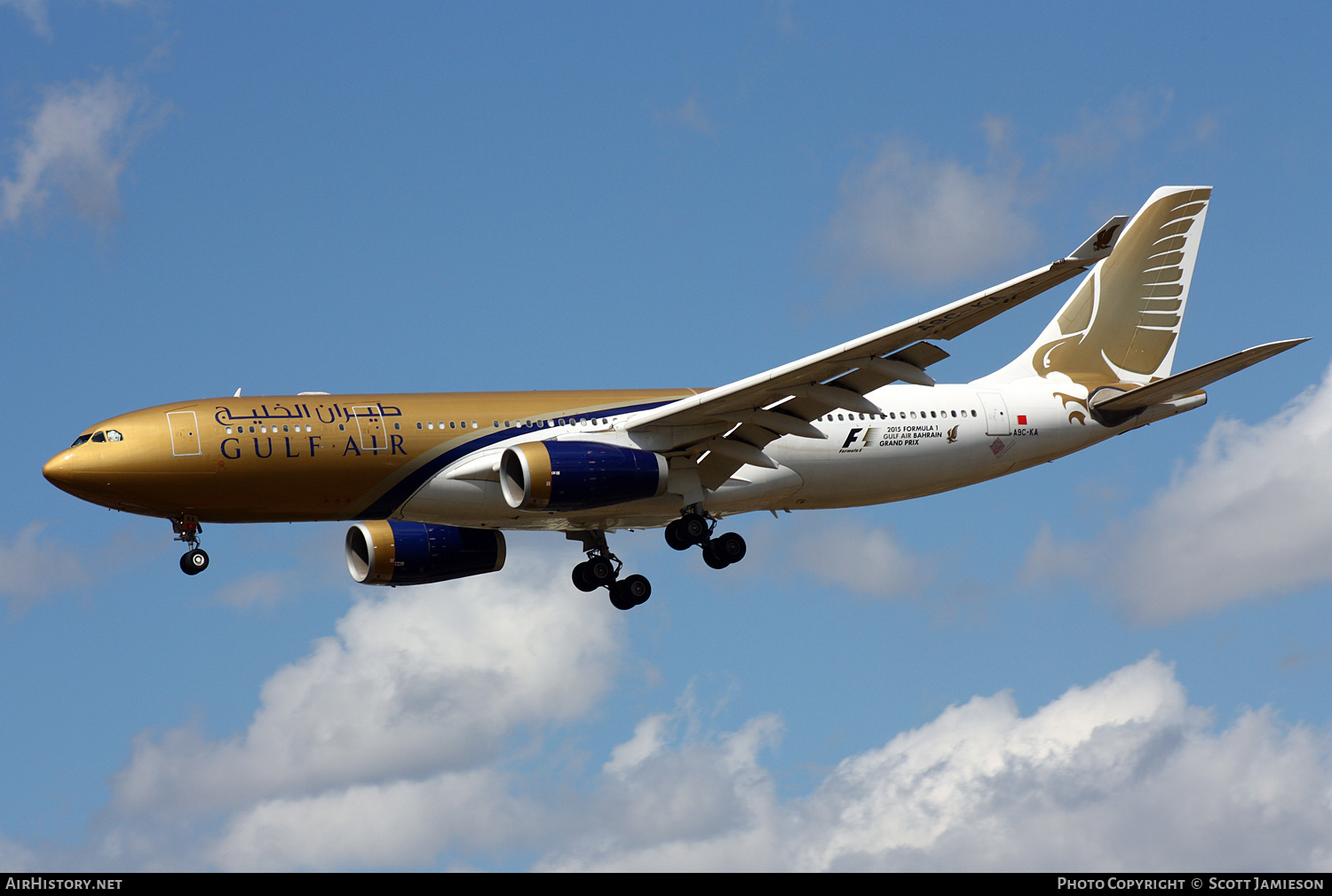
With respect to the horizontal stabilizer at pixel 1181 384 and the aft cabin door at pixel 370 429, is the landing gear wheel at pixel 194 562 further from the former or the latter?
the horizontal stabilizer at pixel 1181 384

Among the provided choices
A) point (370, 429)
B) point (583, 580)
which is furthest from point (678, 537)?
point (370, 429)

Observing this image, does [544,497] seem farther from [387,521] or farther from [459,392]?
[387,521]

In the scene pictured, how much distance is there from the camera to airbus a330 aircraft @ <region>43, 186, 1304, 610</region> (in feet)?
113

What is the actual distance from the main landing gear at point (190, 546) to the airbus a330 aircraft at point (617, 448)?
0.05 m

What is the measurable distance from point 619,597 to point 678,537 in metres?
4.05

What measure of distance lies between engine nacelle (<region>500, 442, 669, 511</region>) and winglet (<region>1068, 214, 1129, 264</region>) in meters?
11.0

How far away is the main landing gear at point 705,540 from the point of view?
38.1m

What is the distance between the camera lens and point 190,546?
120 ft

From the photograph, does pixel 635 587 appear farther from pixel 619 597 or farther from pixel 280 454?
pixel 280 454

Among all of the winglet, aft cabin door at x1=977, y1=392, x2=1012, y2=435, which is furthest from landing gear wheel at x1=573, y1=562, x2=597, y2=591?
the winglet

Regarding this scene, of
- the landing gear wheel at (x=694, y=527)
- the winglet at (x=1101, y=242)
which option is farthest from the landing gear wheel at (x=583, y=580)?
→ the winglet at (x=1101, y=242)

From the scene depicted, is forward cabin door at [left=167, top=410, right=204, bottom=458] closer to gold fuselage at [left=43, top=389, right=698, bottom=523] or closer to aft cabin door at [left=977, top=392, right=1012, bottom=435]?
gold fuselage at [left=43, top=389, right=698, bottom=523]
